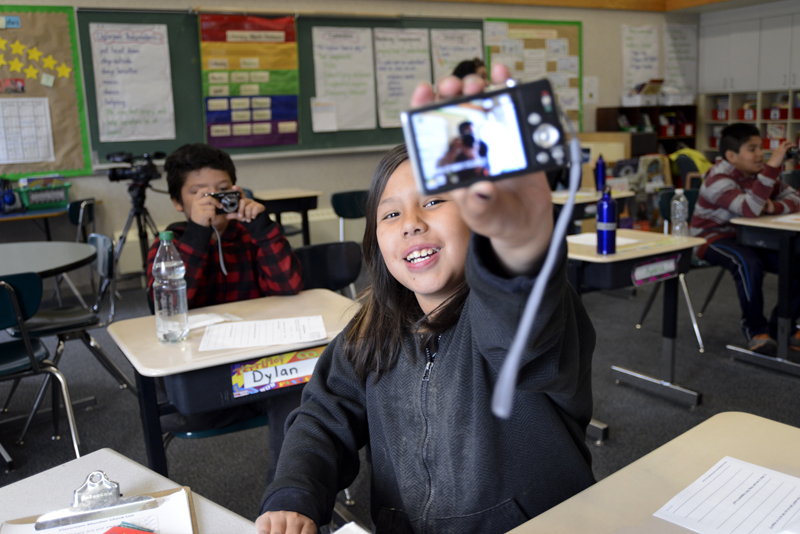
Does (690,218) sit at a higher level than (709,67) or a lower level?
lower

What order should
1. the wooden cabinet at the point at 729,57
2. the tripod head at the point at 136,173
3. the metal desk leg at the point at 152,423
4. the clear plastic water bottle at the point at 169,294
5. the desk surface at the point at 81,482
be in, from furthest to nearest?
the wooden cabinet at the point at 729,57 < the tripod head at the point at 136,173 < the clear plastic water bottle at the point at 169,294 < the metal desk leg at the point at 152,423 < the desk surface at the point at 81,482

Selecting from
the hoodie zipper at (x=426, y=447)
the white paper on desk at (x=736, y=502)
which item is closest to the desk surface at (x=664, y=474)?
the white paper on desk at (x=736, y=502)

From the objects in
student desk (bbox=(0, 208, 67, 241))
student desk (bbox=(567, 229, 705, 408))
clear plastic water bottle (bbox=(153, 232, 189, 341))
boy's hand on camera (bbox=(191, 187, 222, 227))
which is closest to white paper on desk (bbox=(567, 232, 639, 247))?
student desk (bbox=(567, 229, 705, 408))

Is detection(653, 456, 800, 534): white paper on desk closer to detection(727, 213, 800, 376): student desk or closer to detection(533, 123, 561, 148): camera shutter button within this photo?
detection(533, 123, 561, 148): camera shutter button

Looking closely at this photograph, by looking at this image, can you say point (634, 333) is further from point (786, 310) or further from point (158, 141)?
point (158, 141)

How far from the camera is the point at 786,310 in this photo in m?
3.04

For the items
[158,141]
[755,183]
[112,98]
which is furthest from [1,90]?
[755,183]

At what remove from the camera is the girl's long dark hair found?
3.18ft

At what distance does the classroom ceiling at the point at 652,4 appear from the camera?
22.2ft

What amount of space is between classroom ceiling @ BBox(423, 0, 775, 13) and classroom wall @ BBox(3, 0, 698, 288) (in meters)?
0.06

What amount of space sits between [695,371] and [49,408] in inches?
117

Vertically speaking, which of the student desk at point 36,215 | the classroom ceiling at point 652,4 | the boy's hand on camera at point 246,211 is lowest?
the student desk at point 36,215

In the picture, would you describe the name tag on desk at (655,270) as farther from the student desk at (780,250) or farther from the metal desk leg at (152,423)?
the metal desk leg at (152,423)

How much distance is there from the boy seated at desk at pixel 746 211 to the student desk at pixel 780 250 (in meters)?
0.08
